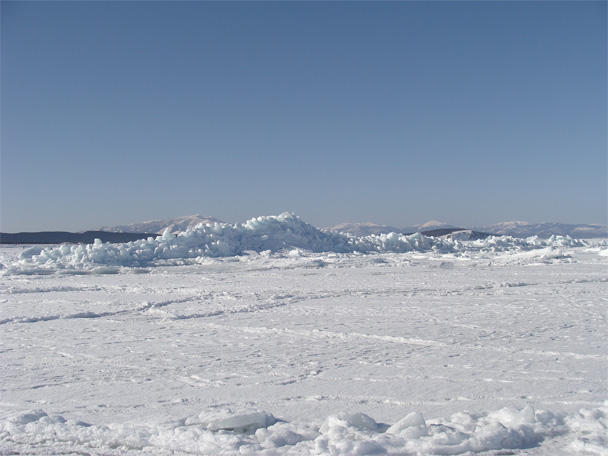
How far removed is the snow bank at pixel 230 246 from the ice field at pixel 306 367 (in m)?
4.99

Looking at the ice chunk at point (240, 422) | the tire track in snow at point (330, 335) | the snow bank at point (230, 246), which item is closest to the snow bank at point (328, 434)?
the ice chunk at point (240, 422)

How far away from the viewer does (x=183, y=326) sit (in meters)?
6.20

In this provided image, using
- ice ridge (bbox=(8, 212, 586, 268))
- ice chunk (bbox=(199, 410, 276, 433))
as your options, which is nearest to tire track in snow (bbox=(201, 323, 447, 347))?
ice chunk (bbox=(199, 410, 276, 433))

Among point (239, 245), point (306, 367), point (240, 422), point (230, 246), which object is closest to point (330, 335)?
point (306, 367)

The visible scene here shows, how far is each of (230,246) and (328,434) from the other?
17.0 meters

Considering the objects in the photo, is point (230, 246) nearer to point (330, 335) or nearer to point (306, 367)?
point (330, 335)

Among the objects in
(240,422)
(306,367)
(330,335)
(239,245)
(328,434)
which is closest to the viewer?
(328,434)

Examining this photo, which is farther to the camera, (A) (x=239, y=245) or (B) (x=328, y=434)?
(A) (x=239, y=245)

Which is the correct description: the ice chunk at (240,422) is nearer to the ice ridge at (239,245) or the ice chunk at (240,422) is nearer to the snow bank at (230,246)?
the snow bank at (230,246)

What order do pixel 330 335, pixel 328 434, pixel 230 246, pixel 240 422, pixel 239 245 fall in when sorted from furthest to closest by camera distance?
pixel 239 245
pixel 230 246
pixel 330 335
pixel 240 422
pixel 328 434

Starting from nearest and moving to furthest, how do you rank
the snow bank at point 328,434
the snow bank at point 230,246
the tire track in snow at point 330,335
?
the snow bank at point 328,434 → the tire track in snow at point 330,335 → the snow bank at point 230,246

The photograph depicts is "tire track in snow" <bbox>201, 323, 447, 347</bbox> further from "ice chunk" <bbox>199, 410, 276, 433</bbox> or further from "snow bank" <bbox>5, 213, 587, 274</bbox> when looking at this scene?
"snow bank" <bbox>5, 213, 587, 274</bbox>

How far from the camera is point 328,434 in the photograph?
2.65 metres

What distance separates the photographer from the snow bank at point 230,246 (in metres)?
15.9
